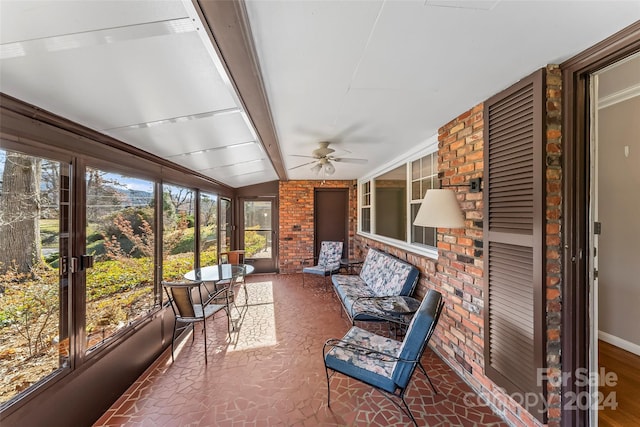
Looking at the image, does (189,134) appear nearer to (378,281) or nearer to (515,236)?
(515,236)

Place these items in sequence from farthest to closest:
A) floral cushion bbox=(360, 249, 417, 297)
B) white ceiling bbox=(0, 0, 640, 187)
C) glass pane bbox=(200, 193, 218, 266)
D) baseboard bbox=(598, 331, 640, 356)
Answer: glass pane bbox=(200, 193, 218, 266) < floral cushion bbox=(360, 249, 417, 297) < baseboard bbox=(598, 331, 640, 356) < white ceiling bbox=(0, 0, 640, 187)

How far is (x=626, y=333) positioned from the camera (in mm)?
2480

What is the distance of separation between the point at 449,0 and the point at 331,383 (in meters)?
2.56

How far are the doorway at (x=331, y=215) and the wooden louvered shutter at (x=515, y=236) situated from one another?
436 centimetres

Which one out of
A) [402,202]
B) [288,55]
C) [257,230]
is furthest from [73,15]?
[257,230]

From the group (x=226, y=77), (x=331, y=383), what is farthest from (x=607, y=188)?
(x=226, y=77)

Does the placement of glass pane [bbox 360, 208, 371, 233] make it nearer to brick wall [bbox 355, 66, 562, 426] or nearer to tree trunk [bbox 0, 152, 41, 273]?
brick wall [bbox 355, 66, 562, 426]

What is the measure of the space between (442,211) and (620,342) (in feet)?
8.02

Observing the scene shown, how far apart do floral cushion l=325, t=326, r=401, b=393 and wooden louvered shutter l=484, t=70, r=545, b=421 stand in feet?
2.40

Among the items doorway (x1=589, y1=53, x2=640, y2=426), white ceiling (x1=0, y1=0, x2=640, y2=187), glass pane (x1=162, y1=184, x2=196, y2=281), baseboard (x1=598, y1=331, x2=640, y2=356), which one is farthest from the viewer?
glass pane (x1=162, y1=184, x2=196, y2=281)

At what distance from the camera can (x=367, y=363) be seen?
5.96 feet

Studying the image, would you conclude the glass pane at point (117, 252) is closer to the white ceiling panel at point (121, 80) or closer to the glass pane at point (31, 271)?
the glass pane at point (31, 271)

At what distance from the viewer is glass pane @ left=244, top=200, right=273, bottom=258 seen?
5.96m

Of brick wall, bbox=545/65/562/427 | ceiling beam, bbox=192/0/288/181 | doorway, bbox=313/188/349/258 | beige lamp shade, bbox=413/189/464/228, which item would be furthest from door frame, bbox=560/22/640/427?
doorway, bbox=313/188/349/258
